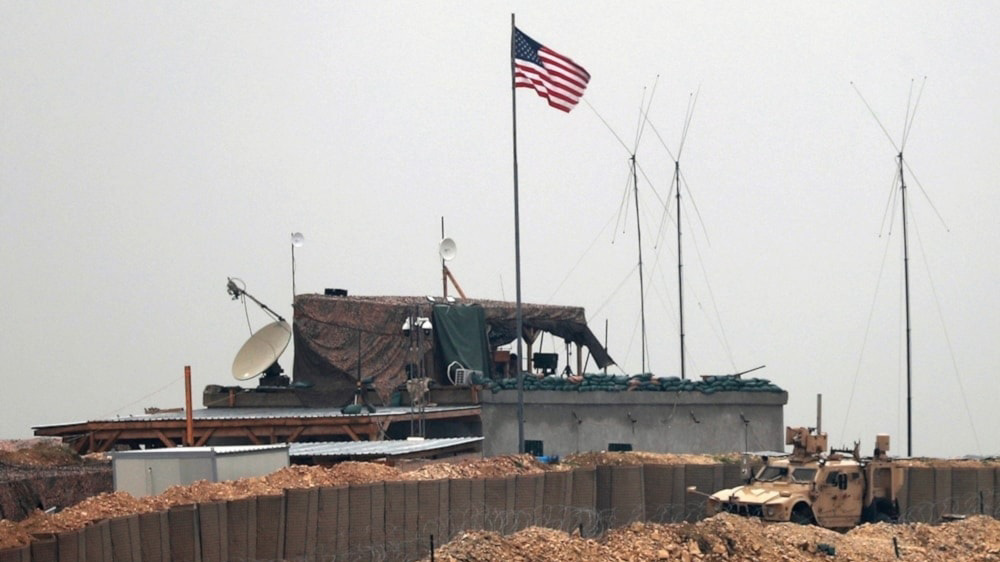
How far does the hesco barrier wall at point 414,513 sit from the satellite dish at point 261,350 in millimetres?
22301

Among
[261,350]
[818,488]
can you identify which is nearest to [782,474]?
[818,488]

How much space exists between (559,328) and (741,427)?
32.3 feet

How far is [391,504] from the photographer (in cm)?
2942

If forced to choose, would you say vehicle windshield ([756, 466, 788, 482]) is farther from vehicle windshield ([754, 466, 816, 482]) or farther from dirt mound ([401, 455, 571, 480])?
dirt mound ([401, 455, 571, 480])

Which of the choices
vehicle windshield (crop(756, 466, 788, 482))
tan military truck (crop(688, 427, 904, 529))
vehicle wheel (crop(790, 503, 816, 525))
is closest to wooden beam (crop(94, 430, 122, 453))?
tan military truck (crop(688, 427, 904, 529))

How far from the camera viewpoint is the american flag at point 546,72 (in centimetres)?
4425

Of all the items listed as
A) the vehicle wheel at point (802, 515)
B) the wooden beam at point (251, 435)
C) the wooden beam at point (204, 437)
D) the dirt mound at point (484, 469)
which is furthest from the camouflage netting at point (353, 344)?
the vehicle wheel at point (802, 515)

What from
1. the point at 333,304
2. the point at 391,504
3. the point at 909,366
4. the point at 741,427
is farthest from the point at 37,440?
the point at 909,366

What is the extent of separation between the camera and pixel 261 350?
5762cm

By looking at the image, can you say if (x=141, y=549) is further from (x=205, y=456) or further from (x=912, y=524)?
(x=912, y=524)

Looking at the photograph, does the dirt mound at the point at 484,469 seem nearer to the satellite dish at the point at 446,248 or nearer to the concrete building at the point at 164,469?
the concrete building at the point at 164,469

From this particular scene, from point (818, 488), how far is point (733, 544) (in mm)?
6471

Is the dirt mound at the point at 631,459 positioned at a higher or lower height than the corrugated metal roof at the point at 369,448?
lower

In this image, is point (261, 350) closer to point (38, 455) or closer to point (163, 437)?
point (163, 437)
